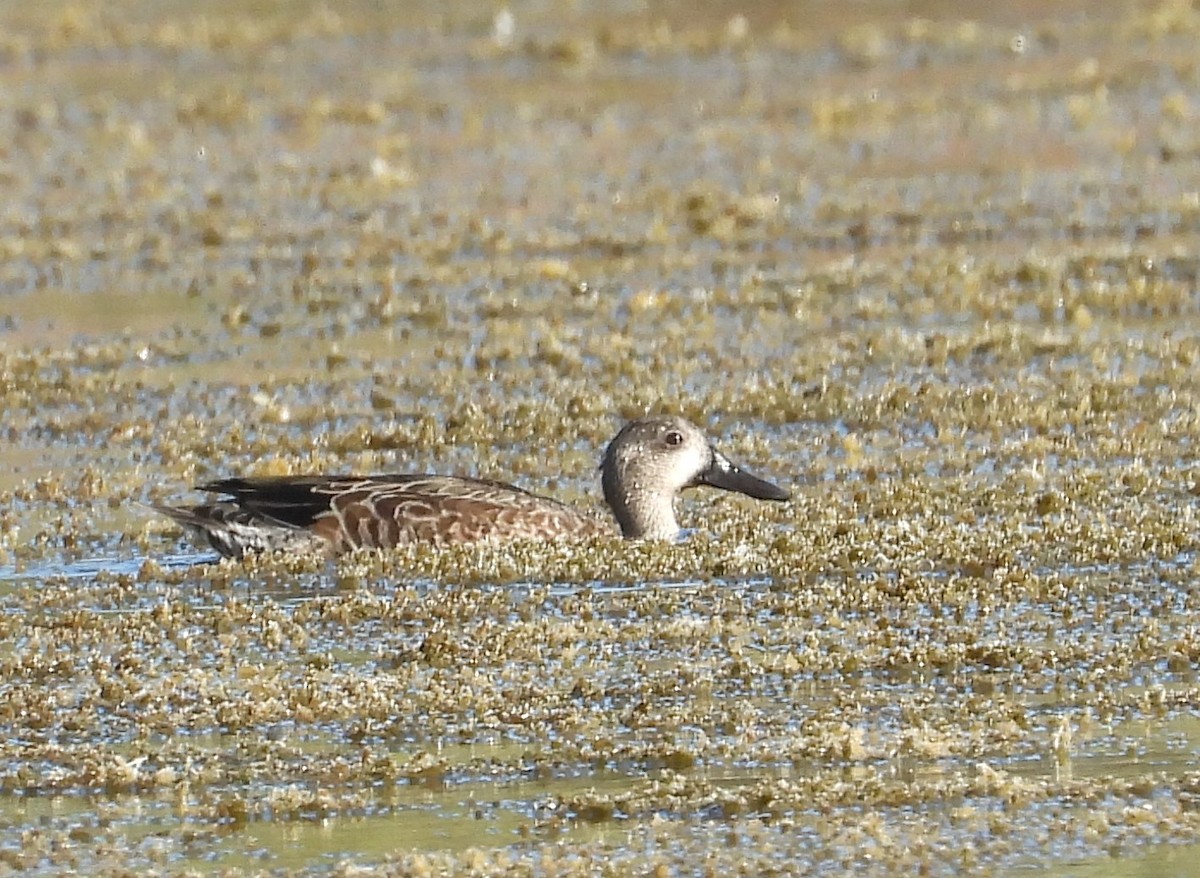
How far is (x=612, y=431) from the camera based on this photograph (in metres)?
13.2

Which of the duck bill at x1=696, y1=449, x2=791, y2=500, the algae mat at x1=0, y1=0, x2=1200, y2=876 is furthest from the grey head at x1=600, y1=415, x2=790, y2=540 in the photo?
the algae mat at x1=0, y1=0, x2=1200, y2=876

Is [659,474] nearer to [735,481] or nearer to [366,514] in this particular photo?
[735,481]

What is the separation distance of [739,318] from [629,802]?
29.6ft

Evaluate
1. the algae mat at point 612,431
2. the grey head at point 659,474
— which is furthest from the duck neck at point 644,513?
the algae mat at point 612,431

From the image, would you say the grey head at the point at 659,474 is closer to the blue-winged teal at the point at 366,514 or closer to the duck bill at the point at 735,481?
the duck bill at the point at 735,481

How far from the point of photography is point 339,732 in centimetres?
812

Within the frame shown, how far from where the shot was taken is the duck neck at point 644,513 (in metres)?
11.2

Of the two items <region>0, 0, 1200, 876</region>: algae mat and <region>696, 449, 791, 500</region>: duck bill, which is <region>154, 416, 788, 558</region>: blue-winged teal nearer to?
<region>0, 0, 1200, 876</region>: algae mat

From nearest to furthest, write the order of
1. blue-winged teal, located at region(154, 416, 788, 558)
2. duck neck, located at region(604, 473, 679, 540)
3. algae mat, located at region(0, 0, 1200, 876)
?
algae mat, located at region(0, 0, 1200, 876) → blue-winged teal, located at region(154, 416, 788, 558) → duck neck, located at region(604, 473, 679, 540)

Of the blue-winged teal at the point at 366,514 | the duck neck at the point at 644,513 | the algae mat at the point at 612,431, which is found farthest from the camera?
the duck neck at the point at 644,513

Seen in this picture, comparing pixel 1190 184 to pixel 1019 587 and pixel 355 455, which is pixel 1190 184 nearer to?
pixel 355 455

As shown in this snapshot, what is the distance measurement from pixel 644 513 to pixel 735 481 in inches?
16.9


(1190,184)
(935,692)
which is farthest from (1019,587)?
(1190,184)

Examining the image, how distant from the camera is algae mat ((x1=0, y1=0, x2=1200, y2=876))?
7355 millimetres
